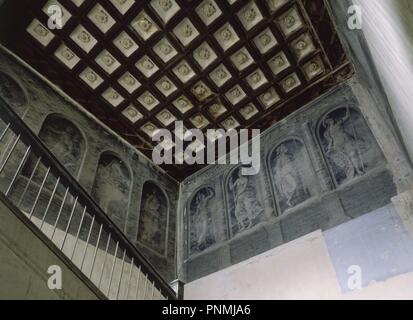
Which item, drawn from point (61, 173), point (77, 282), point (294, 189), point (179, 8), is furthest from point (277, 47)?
point (77, 282)

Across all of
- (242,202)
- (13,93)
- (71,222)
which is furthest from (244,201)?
(13,93)

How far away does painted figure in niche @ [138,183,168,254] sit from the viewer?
30.7 feet

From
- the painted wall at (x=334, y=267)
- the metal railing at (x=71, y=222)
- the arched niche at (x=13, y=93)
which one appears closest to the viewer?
the metal railing at (x=71, y=222)

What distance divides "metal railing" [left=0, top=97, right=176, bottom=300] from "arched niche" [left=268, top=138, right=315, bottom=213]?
363cm

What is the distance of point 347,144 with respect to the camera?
862 centimetres

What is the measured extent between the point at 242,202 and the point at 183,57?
391 cm

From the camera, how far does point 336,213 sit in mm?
7508

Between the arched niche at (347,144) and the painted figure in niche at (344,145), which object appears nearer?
the arched niche at (347,144)

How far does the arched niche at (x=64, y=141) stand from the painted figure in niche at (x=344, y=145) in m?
5.92

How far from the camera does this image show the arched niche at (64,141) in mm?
8609

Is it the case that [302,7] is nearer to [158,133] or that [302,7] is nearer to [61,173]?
[158,133]

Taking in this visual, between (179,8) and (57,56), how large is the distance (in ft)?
10.5

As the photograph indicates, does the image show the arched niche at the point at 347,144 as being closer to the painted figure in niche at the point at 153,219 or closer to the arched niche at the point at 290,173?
the arched niche at the point at 290,173

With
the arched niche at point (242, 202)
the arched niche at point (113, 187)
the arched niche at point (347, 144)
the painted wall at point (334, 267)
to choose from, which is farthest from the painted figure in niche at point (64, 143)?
the arched niche at point (347, 144)
